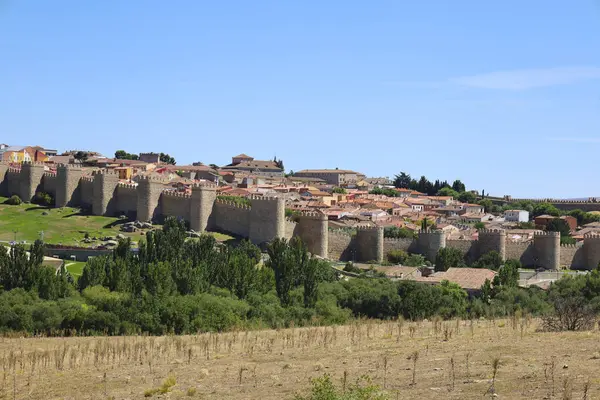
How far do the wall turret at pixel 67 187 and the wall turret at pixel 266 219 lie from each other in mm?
10408

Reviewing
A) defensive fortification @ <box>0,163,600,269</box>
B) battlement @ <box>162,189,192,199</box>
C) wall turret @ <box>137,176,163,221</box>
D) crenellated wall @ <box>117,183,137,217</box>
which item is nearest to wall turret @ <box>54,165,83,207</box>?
defensive fortification @ <box>0,163,600,269</box>

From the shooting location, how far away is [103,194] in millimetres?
50562

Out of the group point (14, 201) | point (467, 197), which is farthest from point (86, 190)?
point (467, 197)

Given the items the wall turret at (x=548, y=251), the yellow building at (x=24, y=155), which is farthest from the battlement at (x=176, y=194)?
the yellow building at (x=24, y=155)

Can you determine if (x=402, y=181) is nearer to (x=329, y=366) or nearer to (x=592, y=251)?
(x=592, y=251)

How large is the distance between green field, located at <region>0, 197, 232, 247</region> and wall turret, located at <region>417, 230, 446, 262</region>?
929cm

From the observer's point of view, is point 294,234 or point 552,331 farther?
point 294,234

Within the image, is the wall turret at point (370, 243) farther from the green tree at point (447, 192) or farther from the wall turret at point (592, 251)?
the green tree at point (447, 192)

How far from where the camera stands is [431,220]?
6519 cm

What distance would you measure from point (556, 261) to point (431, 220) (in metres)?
15.9

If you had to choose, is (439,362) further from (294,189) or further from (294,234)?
(294,189)

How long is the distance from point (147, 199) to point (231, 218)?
408cm

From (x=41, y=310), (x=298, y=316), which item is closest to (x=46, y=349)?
(x=41, y=310)

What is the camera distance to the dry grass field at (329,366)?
14039mm
